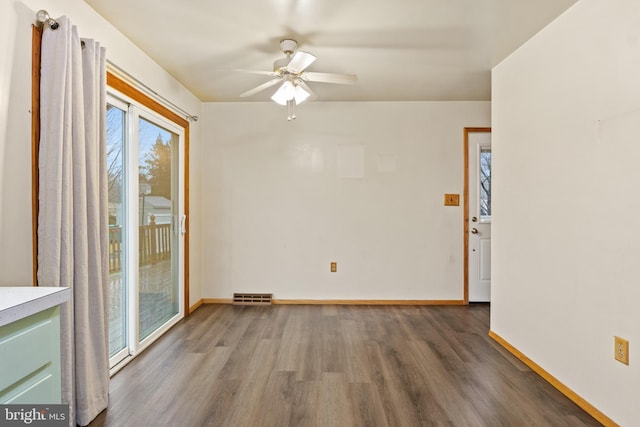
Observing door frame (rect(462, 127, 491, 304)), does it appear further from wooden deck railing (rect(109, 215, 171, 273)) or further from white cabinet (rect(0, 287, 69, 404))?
white cabinet (rect(0, 287, 69, 404))

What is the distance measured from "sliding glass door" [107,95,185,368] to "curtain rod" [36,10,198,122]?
160mm

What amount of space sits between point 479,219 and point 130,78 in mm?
3970

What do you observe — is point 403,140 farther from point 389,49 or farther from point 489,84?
point 389,49

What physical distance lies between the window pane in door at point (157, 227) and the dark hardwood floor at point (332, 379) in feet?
0.98

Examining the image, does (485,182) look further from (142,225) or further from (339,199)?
(142,225)

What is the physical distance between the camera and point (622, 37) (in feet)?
5.96

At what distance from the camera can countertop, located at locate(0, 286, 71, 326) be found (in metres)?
1.04

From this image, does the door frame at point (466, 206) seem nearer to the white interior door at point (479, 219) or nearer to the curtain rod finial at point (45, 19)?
the white interior door at point (479, 219)

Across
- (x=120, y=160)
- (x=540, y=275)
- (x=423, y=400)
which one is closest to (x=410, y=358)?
(x=423, y=400)

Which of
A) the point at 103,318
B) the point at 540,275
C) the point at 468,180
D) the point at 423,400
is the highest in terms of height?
the point at 468,180

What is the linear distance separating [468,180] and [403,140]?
3.11 feet

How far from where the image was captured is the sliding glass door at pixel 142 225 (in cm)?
256

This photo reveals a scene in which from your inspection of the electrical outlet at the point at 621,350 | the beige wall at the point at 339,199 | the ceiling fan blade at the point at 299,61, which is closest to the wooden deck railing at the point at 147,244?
the beige wall at the point at 339,199

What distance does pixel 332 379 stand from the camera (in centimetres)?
234
